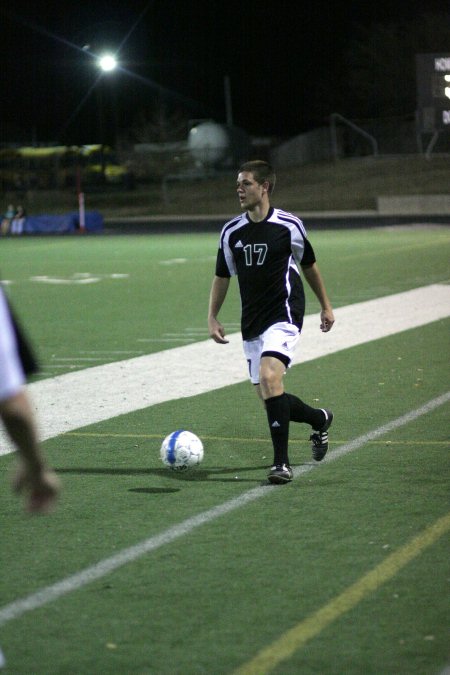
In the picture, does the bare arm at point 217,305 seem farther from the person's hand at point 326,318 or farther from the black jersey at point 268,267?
the person's hand at point 326,318

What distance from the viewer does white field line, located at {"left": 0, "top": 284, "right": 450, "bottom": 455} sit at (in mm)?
9648

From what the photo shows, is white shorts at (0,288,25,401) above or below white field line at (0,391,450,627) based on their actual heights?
above

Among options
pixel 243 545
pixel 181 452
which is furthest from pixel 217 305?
pixel 243 545

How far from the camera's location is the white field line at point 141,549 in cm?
514

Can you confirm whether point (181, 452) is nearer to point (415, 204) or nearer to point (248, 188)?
point (248, 188)

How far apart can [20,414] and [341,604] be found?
2.15 m

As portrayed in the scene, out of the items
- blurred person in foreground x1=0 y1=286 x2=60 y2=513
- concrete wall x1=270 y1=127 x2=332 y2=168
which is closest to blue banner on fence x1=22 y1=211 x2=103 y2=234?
concrete wall x1=270 y1=127 x2=332 y2=168

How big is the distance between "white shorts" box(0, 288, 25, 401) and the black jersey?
12.9ft

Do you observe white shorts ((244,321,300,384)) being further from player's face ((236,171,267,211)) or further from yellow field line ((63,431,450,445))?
yellow field line ((63,431,450,445))

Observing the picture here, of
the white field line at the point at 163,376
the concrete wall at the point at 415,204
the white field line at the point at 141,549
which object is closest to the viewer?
the white field line at the point at 141,549

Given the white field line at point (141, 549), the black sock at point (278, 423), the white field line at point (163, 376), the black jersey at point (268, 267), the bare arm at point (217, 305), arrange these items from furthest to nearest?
the white field line at point (163, 376)
the bare arm at point (217, 305)
the black jersey at point (268, 267)
the black sock at point (278, 423)
the white field line at point (141, 549)

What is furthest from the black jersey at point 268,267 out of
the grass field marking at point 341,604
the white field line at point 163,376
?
the white field line at point 163,376

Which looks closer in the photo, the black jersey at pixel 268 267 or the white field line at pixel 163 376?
the black jersey at pixel 268 267

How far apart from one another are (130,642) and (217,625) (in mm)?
364
